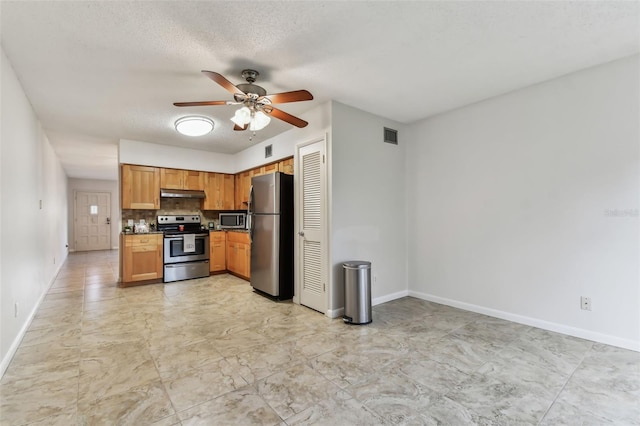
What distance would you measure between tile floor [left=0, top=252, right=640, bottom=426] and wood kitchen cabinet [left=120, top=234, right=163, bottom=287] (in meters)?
1.41

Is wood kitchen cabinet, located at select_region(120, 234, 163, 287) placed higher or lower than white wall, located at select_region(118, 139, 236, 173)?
lower

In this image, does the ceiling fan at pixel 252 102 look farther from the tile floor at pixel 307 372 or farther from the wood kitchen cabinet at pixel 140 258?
the wood kitchen cabinet at pixel 140 258

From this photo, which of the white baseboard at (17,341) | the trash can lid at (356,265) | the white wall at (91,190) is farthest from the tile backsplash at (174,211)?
the white wall at (91,190)

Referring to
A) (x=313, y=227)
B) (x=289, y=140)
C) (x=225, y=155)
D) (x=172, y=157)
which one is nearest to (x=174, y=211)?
(x=172, y=157)

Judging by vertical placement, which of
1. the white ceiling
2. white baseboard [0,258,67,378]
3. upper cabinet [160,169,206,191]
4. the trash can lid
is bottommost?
white baseboard [0,258,67,378]

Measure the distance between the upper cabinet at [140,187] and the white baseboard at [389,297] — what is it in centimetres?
435

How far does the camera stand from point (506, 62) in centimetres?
275

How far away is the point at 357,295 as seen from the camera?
132 inches

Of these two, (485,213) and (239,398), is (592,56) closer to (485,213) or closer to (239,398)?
(485,213)

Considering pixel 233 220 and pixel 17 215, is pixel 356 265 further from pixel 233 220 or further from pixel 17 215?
pixel 233 220

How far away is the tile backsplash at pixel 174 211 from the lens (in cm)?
580

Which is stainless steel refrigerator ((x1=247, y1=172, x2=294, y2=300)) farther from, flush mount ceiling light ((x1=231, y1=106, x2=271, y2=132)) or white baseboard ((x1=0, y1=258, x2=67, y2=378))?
white baseboard ((x1=0, y1=258, x2=67, y2=378))

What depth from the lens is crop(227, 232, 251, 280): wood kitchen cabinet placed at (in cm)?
555

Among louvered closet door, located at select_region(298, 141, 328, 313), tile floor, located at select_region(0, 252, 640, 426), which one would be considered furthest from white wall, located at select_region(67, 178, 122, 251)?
louvered closet door, located at select_region(298, 141, 328, 313)
